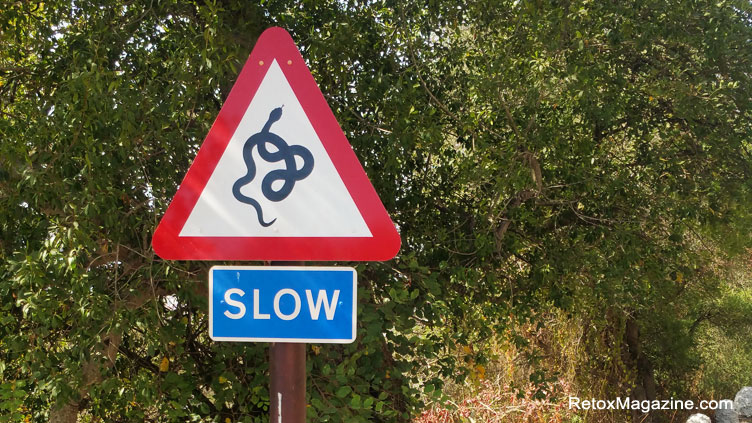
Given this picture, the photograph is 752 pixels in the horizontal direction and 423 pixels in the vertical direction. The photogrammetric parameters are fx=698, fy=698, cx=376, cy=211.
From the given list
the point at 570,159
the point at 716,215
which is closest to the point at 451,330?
the point at 570,159

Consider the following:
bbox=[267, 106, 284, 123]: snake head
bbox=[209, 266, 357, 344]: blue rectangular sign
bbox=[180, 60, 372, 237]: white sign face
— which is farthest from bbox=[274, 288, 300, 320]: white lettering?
bbox=[267, 106, 284, 123]: snake head

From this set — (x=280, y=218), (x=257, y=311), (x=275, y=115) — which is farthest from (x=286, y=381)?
(x=275, y=115)

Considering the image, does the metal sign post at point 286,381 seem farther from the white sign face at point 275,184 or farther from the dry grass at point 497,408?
the dry grass at point 497,408

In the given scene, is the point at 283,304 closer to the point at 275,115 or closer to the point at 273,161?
the point at 273,161

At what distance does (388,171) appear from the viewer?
376 centimetres

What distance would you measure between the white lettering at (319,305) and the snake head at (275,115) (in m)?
0.43

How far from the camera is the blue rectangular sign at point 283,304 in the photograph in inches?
64.4

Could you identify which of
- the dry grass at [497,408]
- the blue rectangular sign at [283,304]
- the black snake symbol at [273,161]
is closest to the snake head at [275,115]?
the black snake symbol at [273,161]

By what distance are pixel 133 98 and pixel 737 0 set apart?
11.5 ft

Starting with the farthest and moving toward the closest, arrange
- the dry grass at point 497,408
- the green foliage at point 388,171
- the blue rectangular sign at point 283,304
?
the dry grass at point 497,408 < the green foliage at point 388,171 < the blue rectangular sign at point 283,304

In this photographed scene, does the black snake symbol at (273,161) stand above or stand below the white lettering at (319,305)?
above

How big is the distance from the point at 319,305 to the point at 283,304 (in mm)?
89

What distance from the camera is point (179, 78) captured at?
2.99 metres

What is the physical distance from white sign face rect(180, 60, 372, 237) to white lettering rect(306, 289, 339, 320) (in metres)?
0.14
